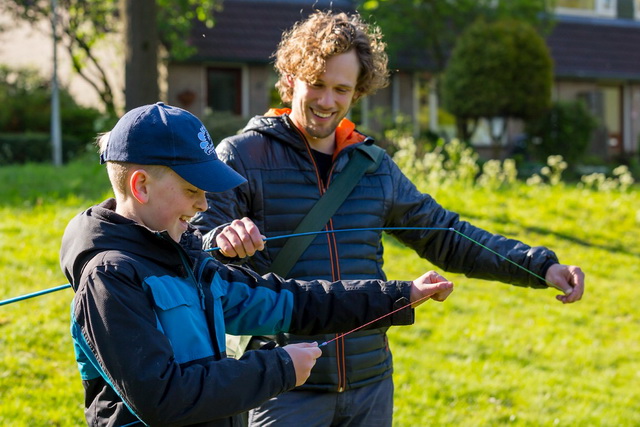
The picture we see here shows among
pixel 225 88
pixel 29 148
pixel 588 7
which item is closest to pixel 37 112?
pixel 29 148

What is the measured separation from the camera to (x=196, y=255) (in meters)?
2.31

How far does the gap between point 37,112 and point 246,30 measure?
5.45 meters

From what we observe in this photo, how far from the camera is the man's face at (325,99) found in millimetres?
3113

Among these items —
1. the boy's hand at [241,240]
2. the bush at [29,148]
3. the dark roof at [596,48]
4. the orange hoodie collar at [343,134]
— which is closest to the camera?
the boy's hand at [241,240]

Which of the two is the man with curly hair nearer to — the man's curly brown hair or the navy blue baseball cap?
the man's curly brown hair

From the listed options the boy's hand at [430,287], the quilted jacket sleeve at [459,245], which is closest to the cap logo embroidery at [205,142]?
the boy's hand at [430,287]

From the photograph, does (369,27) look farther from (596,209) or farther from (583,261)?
(596,209)

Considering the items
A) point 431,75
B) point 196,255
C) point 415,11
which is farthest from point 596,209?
point 431,75

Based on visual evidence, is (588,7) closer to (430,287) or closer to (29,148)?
(29,148)

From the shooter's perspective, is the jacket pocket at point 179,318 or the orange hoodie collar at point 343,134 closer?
the jacket pocket at point 179,318

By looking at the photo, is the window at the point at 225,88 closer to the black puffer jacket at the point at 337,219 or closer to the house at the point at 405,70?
the house at the point at 405,70

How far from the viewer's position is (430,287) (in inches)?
101

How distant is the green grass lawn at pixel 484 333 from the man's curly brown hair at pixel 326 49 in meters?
2.61

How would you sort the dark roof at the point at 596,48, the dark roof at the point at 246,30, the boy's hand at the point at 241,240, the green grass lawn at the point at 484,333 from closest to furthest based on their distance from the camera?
the boy's hand at the point at 241,240, the green grass lawn at the point at 484,333, the dark roof at the point at 246,30, the dark roof at the point at 596,48
